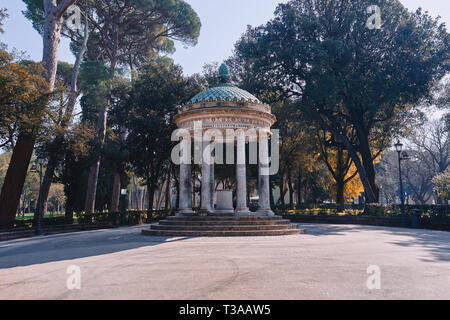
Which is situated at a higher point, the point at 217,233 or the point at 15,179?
the point at 15,179

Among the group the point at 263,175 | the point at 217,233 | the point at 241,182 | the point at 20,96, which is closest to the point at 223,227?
the point at 217,233

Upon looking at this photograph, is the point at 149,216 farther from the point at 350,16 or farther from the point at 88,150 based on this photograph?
the point at 350,16

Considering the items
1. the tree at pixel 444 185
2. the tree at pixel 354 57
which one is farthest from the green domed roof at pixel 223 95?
the tree at pixel 444 185

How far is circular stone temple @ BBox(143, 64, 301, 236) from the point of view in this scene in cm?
1606

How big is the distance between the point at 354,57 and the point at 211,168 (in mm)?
17960

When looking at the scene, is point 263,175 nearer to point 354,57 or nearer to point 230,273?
point 230,273

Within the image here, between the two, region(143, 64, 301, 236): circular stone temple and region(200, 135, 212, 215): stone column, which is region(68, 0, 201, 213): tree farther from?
region(200, 135, 212, 215): stone column

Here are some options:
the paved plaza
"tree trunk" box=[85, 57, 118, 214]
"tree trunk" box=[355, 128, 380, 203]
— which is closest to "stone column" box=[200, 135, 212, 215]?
the paved plaza

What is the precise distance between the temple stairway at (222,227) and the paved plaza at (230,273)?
470 cm

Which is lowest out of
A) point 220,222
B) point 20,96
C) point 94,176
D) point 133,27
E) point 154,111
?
point 220,222

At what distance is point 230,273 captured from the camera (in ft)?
22.7

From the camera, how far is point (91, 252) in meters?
10.5

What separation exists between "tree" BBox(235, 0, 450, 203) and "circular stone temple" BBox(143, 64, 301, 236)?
975 centimetres
